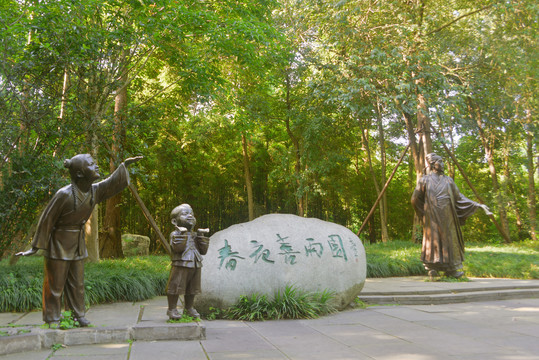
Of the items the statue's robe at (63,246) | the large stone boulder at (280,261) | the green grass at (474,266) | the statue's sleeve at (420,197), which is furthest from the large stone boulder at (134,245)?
the statue's robe at (63,246)

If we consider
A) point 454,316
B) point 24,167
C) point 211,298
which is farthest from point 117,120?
point 454,316

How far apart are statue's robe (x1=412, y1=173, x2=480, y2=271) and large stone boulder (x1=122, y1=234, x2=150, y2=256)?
10.1 meters

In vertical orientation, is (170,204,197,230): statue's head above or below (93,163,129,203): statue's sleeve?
below

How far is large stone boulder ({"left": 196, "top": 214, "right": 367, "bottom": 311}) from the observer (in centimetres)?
590

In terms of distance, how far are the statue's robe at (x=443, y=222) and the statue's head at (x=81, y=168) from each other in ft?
22.0

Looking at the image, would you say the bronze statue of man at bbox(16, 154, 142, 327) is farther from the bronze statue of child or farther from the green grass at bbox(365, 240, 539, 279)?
the green grass at bbox(365, 240, 539, 279)

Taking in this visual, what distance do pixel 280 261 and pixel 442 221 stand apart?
4.17m

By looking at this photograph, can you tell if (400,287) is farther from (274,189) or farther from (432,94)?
(274,189)

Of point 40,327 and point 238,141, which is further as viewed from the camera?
point 238,141

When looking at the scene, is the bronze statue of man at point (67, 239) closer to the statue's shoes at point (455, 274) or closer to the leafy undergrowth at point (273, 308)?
the leafy undergrowth at point (273, 308)

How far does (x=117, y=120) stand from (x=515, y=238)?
65.6 ft

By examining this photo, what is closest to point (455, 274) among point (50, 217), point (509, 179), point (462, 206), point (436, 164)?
point (462, 206)

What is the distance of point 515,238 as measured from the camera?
834 inches

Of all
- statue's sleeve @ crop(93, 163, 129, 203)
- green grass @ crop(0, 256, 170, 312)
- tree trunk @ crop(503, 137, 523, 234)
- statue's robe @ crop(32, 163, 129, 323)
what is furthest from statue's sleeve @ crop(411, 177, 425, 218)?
tree trunk @ crop(503, 137, 523, 234)
